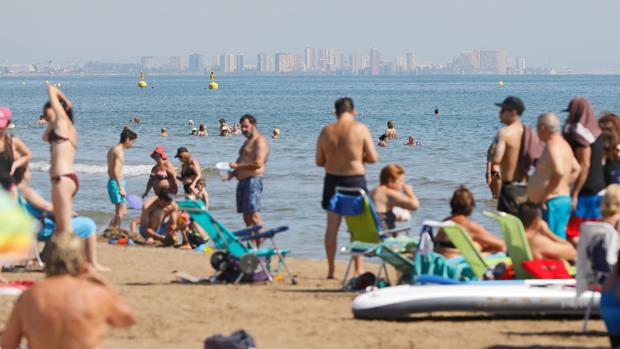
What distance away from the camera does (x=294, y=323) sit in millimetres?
8453

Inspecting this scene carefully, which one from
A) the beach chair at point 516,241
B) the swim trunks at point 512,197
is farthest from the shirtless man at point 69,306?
the swim trunks at point 512,197

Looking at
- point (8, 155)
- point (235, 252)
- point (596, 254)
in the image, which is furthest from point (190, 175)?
point (596, 254)

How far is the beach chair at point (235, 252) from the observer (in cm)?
1018

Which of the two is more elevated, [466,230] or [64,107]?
[64,107]

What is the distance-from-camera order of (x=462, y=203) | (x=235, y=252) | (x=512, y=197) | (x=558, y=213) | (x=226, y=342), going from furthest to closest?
(x=235, y=252) < (x=512, y=197) < (x=558, y=213) < (x=462, y=203) < (x=226, y=342)

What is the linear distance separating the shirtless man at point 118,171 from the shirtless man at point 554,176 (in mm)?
5526

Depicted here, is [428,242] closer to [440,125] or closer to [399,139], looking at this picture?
[399,139]

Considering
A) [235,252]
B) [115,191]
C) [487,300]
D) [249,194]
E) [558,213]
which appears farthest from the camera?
[115,191]

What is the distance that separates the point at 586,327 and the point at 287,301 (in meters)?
2.52

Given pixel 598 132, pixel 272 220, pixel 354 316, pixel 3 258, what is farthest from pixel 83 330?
pixel 272 220

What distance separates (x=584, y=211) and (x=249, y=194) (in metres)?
3.27

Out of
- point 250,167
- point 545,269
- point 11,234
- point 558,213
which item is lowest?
point 545,269

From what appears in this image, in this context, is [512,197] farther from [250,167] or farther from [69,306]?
[69,306]

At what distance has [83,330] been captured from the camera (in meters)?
4.99
